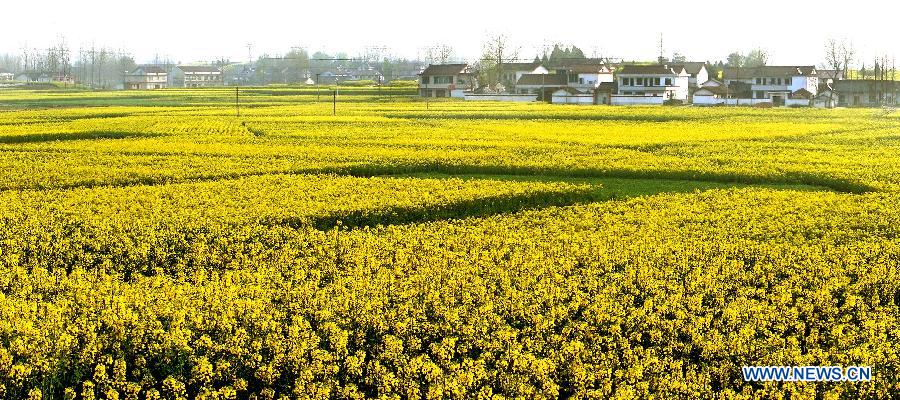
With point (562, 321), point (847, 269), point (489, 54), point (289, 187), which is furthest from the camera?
point (489, 54)

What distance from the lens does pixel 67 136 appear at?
38.3 meters

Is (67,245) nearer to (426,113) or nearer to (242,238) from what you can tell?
(242,238)

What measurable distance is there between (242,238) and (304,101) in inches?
2352

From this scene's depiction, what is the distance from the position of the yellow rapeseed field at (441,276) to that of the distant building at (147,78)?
10516 cm

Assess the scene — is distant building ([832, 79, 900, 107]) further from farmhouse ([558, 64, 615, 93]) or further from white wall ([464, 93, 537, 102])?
white wall ([464, 93, 537, 102])

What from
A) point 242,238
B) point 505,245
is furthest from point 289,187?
point 505,245

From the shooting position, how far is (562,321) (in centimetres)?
1180

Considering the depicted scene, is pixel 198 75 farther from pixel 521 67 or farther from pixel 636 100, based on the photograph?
pixel 636 100

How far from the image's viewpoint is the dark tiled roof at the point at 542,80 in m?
94.4

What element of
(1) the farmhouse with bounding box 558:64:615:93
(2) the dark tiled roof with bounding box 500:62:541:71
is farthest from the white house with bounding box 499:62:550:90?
(1) the farmhouse with bounding box 558:64:615:93

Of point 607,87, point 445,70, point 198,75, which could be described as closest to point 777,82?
point 607,87

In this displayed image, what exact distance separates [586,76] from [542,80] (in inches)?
174

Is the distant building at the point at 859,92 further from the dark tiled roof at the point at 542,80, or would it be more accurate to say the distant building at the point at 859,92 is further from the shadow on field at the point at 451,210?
the shadow on field at the point at 451,210

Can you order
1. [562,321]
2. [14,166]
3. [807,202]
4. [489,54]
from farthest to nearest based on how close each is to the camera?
[489,54] < [14,166] < [807,202] < [562,321]
